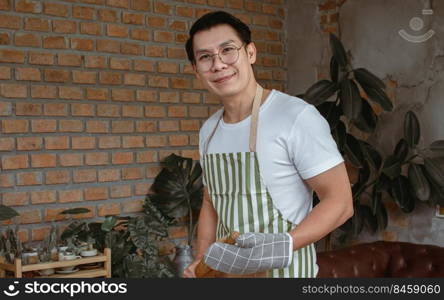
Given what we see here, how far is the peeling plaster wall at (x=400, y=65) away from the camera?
3.59 metres

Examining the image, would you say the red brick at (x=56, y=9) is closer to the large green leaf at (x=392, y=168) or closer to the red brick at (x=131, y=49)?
the red brick at (x=131, y=49)

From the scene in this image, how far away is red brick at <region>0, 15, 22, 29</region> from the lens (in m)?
3.26

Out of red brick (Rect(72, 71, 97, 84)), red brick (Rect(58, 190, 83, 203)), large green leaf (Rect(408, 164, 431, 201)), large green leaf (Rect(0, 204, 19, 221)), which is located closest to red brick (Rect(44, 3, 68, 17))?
red brick (Rect(72, 71, 97, 84))

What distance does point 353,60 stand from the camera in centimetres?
409

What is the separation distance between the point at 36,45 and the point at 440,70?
241 cm

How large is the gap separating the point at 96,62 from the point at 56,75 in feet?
0.89

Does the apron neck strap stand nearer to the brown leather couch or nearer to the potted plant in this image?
the brown leather couch

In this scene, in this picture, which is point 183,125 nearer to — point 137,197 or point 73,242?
point 137,197

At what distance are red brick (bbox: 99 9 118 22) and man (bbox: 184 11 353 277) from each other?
2090 mm

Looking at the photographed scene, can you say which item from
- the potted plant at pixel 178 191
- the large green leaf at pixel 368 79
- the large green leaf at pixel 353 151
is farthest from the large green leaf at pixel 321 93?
the potted plant at pixel 178 191

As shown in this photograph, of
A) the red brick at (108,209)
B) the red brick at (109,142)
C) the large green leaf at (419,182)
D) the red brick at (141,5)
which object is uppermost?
the red brick at (141,5)

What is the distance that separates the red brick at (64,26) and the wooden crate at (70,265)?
1.31 metres

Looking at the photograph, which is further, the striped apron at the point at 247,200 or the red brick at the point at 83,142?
the red brick at the point at 83,142

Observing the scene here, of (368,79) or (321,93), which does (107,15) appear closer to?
(321,93)
